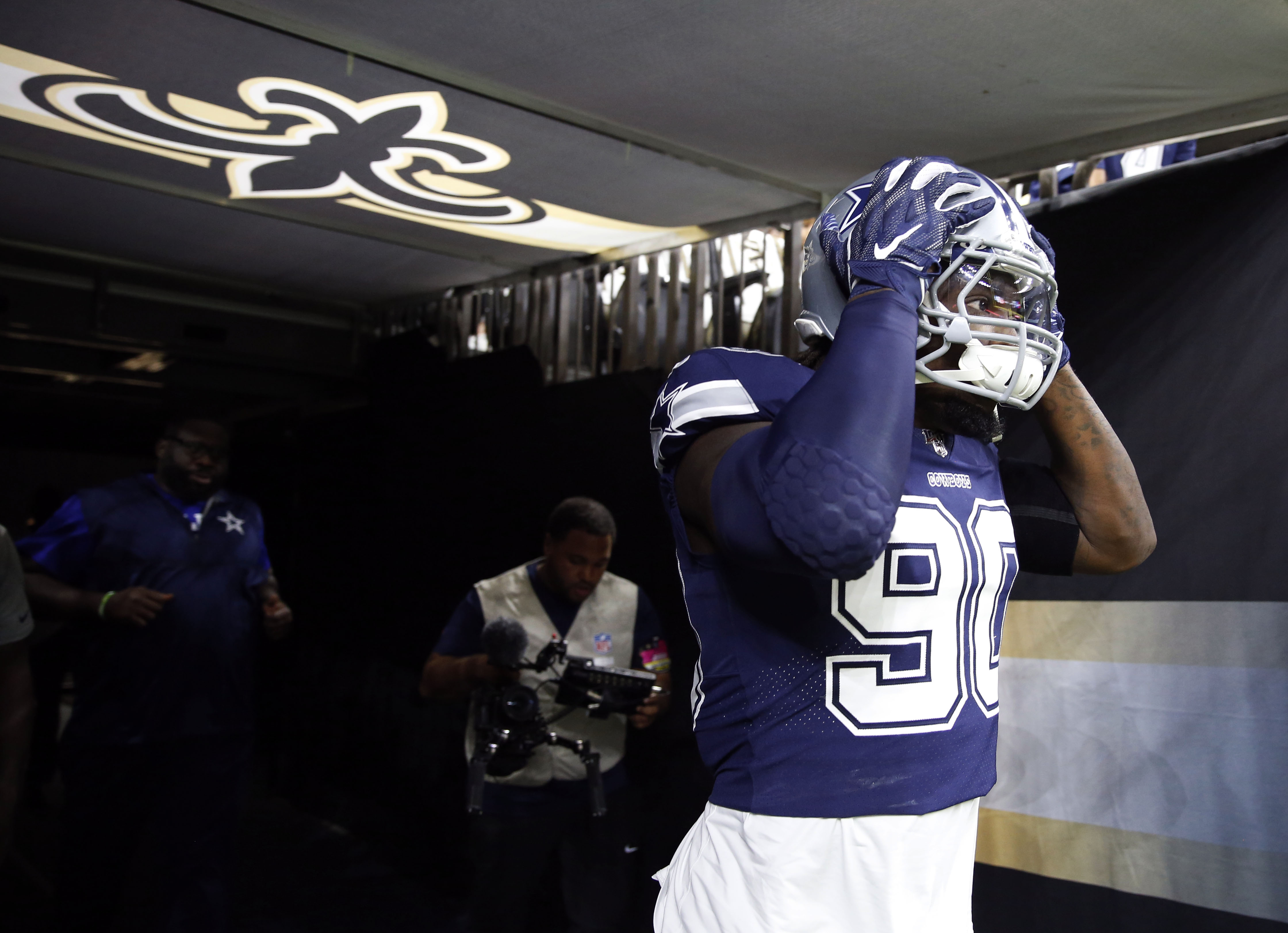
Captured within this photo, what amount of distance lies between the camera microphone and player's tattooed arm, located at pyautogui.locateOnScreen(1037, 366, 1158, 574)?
1.41m

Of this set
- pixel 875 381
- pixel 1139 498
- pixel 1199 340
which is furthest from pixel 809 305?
pixel 1199 340

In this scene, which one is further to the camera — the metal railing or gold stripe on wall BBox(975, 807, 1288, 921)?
the metal railing

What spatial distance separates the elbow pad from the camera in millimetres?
916

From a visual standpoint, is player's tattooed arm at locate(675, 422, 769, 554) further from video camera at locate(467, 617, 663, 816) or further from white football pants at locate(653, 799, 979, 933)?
video camera at locate(467, 617, 663, 816)

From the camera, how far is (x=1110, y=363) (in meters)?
2.31

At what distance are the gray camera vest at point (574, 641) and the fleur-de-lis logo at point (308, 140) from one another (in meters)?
1.12

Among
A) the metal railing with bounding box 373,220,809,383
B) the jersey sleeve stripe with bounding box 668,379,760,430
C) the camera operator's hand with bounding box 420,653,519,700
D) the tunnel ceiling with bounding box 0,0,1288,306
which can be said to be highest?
the tunnel ceiling with bounding box 0,0,1288,306

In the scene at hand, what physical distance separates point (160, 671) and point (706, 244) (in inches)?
82.5

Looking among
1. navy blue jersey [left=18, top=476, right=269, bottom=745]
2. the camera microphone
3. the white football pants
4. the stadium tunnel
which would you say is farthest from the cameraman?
the white football pants

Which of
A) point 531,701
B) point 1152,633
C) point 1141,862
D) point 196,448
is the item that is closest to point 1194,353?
point 1152,633

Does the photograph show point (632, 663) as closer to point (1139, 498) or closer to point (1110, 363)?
point (1110, 363)

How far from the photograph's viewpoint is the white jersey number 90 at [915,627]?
3.64 feet

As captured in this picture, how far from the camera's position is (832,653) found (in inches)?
43.8

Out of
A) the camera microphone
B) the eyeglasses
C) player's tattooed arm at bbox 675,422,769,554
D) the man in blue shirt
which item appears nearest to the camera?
player's tattooed arm at bbox 675,422,769,554
